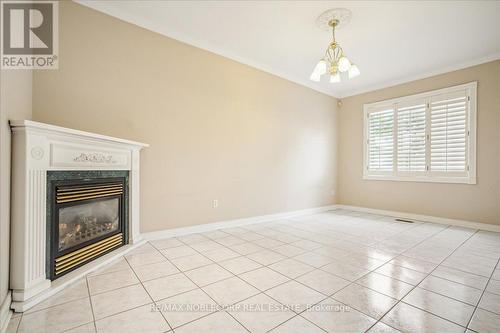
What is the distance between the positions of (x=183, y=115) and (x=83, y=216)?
1.84 meters

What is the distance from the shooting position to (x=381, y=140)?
5.24 metres

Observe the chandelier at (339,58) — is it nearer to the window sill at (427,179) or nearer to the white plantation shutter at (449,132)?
the white plantation shutter at (449,132)

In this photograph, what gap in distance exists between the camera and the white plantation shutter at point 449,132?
4145 millimetres

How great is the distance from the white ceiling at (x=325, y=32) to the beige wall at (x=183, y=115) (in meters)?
0.23

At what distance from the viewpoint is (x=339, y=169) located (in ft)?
19.7

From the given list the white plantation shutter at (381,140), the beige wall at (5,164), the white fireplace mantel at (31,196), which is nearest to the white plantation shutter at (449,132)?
the white plantation shutter at (381,140)

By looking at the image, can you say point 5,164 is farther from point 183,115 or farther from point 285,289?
point 285,289

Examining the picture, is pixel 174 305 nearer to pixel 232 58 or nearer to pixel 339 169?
pixel 232 58

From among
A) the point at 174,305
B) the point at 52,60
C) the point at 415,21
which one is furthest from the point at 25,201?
the point at 415,21

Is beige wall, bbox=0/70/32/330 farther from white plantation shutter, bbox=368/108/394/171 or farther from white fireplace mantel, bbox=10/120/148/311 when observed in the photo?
white plantation shutter, bbox=368/108/394/171

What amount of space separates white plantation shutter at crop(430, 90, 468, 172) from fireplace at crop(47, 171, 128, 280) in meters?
5.53

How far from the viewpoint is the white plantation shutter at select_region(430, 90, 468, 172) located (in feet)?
13.6

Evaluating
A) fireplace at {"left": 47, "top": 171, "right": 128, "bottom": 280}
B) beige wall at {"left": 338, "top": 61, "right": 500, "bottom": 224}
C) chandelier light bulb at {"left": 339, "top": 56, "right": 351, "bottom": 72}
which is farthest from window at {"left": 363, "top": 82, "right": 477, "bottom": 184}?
fireplace at {"left": 47, "top": 171, "right": 128, "bottom": 280}

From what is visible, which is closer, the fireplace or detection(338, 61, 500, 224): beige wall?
the fireplace
